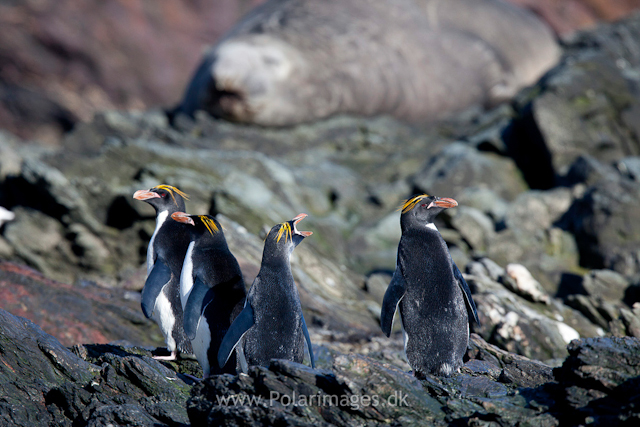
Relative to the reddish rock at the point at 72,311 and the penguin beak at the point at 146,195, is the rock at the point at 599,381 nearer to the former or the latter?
the penguin beak at the point at 146,195

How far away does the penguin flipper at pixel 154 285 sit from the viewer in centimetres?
451

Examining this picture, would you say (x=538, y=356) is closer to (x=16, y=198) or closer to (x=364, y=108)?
(x=16, y=198)

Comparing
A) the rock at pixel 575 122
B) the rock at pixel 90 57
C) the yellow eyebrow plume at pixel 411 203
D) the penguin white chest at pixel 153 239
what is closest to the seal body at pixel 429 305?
the yellow eyebrow plume at pixel 411 203

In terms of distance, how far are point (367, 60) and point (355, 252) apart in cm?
572

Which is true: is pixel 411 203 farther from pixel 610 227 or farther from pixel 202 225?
pixel 610 227

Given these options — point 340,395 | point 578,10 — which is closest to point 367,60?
point 578,10

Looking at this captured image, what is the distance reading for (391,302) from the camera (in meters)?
4.38

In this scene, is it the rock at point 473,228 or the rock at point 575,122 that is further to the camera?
the rock at point 575,122

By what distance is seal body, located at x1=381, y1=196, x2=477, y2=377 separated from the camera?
4.22 meters

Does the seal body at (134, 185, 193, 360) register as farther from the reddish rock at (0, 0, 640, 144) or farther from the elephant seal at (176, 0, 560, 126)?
the reddish rock at (0, 0, 640, 144)

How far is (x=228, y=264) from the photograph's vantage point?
14.8ft

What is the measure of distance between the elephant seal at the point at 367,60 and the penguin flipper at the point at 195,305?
7.67 meters

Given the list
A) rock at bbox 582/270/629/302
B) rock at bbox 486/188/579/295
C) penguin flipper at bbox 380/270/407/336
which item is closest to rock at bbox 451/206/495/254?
rock at bbox 486/188/579/295

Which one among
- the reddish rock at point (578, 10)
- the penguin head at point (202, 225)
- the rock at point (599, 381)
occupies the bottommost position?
the reddish rock at point (578, 10)
